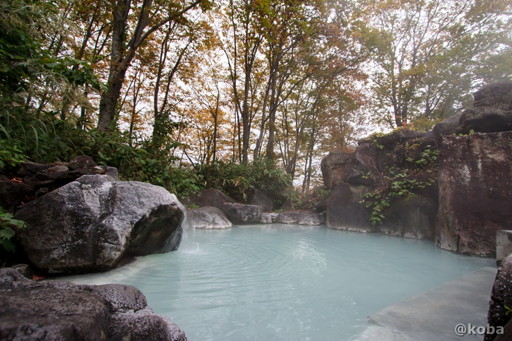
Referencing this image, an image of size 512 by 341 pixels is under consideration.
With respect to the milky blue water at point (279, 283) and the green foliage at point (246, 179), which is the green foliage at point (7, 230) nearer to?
the milky blue water at point (279, 283)

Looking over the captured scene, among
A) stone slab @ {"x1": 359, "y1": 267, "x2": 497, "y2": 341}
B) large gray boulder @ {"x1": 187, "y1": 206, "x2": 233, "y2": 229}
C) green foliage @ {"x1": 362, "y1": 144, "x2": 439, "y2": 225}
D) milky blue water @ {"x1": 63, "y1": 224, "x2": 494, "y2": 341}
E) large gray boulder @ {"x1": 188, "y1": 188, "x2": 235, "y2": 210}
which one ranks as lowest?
milky blue water @ {"x1": 63, "y1": 224, "x2": 494, "y2": 341}

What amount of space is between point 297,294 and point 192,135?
16993 millimetres

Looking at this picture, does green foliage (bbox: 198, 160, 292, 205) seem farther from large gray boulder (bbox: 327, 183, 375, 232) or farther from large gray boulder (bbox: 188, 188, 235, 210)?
large gray boulder (bbox: 327, 183, 375, 232)

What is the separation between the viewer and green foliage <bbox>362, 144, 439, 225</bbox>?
6.31 metres

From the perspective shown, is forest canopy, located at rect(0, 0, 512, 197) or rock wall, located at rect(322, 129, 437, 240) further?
rock wall, located at rect(322, 129, 437, 240)

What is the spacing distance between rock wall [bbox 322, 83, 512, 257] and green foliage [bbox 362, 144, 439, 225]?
32 millimetres

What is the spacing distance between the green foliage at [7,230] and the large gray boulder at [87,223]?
0.29 feet

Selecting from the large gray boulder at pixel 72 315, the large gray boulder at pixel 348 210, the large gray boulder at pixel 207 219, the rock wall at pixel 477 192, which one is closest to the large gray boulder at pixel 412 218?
the large gray boulder at pixel 348 210

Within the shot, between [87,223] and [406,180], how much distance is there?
6962mm

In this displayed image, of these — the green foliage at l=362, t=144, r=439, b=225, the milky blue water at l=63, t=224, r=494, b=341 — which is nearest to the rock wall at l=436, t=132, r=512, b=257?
the milky blue water at l=63, t=224, r=494, b=341

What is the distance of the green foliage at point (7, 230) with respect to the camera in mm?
2097

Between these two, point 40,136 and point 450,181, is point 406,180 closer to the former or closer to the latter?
point 450,181

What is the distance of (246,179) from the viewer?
9711 mm

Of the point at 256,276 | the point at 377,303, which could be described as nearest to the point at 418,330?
the point at 377,303
